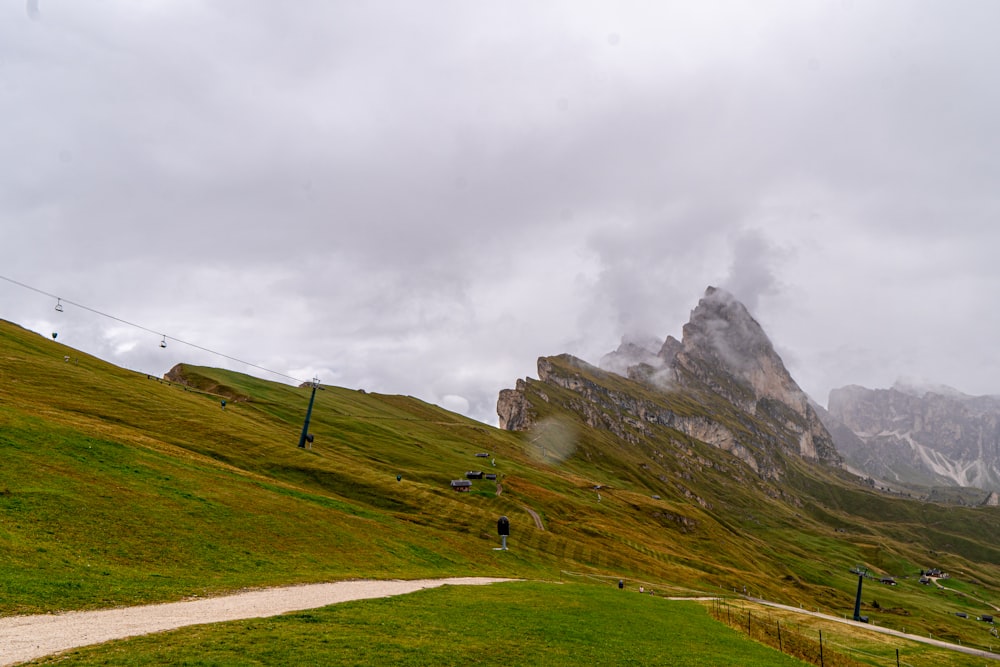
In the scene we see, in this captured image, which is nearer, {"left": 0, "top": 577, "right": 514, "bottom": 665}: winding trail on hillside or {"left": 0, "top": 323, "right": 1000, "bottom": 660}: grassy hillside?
{"left": 0, "top": 577, "right": 514, "bottom": 665}: winding trail on hillside

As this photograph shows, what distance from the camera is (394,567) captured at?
2098 inches

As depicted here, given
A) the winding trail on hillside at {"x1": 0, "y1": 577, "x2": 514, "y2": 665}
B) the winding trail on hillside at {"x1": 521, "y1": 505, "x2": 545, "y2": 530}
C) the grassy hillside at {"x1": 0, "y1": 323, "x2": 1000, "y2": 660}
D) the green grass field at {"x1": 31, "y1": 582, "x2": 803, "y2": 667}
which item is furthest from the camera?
the winding trail on hillside at {"x1": 521, "y1": 505, "x2": 545, "y2": 530}

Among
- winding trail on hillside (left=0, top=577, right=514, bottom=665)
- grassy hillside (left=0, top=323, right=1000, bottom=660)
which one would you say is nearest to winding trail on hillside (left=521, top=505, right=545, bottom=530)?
Result: grassy hillside (left=0, top=323, right=1000, bottom=660)

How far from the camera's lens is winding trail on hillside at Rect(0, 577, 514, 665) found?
19422 mm

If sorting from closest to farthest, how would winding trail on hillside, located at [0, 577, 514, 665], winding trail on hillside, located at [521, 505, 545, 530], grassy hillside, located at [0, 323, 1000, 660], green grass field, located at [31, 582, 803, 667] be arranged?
winding trail on hillside, located at [0, 577, 514, 665]
green grass field, located at [31, 582, 803, 667]
grassy hillside, located at [0, 323, 1000, 660]
winding trail on hillside, located at [521, 505, 545, 530]

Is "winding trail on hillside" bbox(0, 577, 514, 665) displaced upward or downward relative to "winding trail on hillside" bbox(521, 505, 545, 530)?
upward

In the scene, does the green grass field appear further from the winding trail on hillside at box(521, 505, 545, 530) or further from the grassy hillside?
the winding trail on hillside at box(521, 505, 545, 530)

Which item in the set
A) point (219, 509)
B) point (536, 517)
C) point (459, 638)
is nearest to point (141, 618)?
point (459, 638)

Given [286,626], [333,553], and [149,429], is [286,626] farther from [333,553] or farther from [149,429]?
[149,429]

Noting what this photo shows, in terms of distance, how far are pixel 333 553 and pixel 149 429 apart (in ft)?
150

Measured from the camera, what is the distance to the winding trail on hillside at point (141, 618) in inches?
765

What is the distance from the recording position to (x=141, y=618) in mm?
24438

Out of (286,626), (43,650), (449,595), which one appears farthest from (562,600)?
(43,650)

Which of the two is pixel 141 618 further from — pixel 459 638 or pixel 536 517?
pixel 536 517
